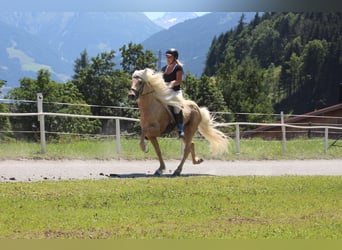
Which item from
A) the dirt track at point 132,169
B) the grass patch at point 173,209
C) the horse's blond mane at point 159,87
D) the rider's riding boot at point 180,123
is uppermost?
the horse's blond mane at point 159,87

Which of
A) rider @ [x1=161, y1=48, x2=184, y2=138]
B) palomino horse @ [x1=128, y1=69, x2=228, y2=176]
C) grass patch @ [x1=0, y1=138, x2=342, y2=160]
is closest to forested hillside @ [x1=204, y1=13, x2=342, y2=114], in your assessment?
grass patch @ [x1=0, y1=138, x2=342, y2=160]

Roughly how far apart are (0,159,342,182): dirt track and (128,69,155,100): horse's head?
1.23 m

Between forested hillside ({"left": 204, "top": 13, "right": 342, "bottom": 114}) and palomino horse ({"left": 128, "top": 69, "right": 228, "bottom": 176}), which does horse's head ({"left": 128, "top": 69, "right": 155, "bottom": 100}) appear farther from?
forested hillside ({"left": 204, "top": 13, "right": 342, "bottom": 114})

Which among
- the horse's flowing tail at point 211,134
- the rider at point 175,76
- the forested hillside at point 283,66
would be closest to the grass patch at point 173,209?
the rider at point 175,76

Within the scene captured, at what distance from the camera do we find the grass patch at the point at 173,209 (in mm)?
5004

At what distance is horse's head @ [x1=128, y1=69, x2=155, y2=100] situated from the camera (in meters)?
8.62

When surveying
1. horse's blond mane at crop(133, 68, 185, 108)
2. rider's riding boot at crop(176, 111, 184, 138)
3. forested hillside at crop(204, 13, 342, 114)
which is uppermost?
forested hillside at crop(204, 13, 342, 114)

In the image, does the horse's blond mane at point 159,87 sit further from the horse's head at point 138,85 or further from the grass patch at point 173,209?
the grass patch at point 173,209

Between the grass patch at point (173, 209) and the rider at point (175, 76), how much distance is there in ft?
4.16

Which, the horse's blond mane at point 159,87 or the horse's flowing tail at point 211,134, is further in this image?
the horse's flowing tail at point 211,134

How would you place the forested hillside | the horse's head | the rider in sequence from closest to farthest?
the horse's head
the rider
the forested hillside

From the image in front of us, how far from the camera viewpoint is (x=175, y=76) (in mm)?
9188

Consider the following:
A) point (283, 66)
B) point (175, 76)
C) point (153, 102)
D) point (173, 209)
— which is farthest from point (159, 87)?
point (283, 66)

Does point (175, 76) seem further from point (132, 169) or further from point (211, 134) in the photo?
point (132, 169)
